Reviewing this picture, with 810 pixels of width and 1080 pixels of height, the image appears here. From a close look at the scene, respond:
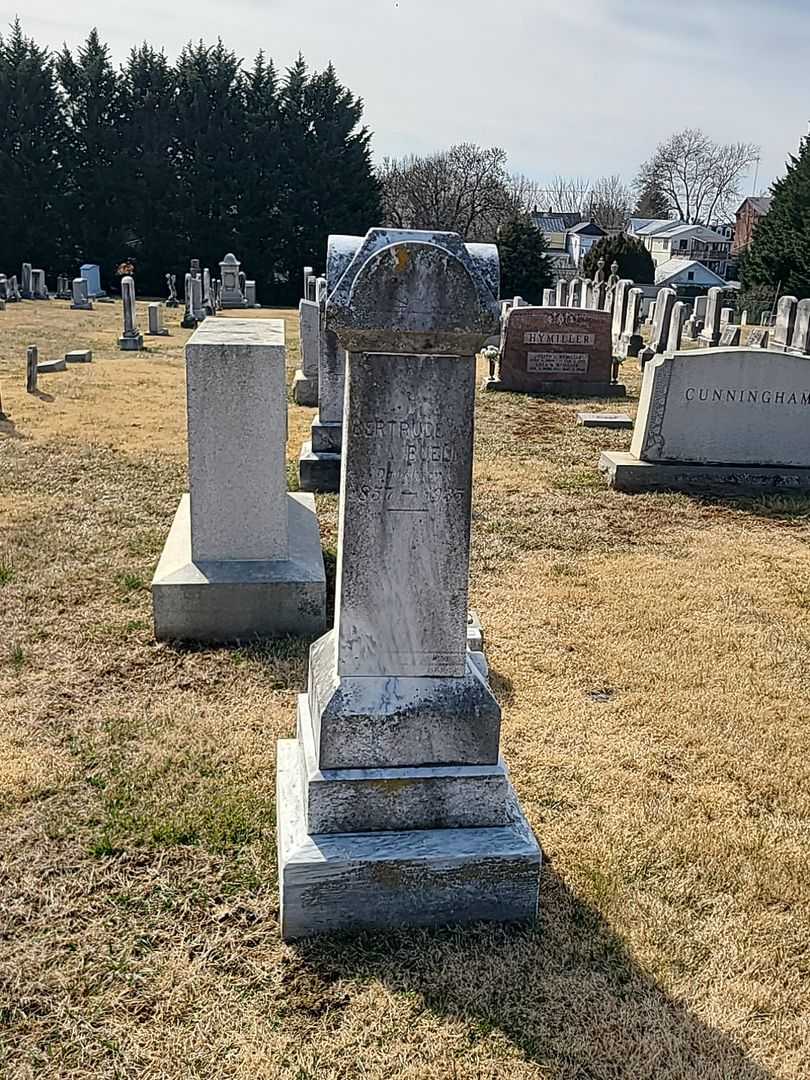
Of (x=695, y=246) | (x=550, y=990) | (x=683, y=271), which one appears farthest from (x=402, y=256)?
(x=695, y=246)

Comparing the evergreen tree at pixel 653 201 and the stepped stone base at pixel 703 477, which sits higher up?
the evergreen tree at pixel 653 201

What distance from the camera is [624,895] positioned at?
278 centimetres

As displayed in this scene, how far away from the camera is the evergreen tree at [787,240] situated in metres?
26.0

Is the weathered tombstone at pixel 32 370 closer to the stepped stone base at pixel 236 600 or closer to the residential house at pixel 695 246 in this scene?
the stepped stone base at pixel 236 600

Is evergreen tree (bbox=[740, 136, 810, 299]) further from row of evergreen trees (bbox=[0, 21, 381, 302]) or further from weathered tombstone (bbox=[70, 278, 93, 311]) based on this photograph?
weathered tombstone (bbox=[70, 278, 93, 311])

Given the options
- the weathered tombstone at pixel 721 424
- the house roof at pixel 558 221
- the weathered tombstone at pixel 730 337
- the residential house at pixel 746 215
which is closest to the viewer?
the weathered tombstone at pixel 721 424

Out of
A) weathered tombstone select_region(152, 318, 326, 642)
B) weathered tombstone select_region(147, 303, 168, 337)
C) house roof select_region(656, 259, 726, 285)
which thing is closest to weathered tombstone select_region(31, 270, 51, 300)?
weathered tombstone select_region(147, 303, 168, 337)

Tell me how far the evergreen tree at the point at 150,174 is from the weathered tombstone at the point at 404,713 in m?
34.6

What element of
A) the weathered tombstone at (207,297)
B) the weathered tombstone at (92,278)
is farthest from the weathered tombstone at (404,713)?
the weathered tombstone at (92,278)

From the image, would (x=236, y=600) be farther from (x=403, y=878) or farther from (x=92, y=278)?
(x=92, y=278)

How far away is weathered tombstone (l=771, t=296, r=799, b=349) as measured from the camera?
54.0ft

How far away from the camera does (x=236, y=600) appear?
4.53m

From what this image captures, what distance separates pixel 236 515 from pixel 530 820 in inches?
92.2

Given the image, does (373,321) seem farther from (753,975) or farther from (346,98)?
(346,98)
